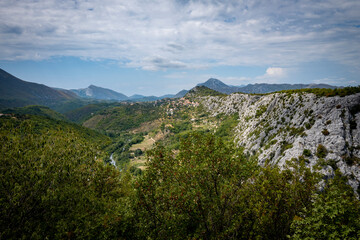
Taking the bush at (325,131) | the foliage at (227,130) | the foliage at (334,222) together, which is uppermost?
the bush at (325,131)

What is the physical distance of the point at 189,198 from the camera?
1683 cm

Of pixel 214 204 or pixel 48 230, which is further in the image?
pixel 214 204

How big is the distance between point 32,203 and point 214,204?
59.4 feet

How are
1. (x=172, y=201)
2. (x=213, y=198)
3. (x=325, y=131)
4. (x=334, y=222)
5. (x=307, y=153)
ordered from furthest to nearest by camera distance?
(x=325, y=131)
(x=307, y=153)
(x=213, y=198)
(x=172, y=201)
(x=334, y=222)

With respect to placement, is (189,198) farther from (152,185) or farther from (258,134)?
(258,134)

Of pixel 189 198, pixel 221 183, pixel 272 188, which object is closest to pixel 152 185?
pixel 189 198

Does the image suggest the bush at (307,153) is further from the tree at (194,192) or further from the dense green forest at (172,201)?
the tree at (194,192)

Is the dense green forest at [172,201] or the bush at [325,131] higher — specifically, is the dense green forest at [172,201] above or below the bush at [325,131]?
below

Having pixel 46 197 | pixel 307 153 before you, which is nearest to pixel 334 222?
pixel 46 197

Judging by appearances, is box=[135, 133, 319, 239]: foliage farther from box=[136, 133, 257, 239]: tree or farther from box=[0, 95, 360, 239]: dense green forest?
box=[0, 95, 360, 239]: dense green forest

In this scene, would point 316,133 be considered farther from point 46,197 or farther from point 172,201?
point 46,197

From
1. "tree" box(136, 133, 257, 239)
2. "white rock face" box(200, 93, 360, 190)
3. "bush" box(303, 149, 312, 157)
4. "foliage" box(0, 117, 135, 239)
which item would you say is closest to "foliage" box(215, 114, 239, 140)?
"white rock face" box(200, 93, 360, 190)

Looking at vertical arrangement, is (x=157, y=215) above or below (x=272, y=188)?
below

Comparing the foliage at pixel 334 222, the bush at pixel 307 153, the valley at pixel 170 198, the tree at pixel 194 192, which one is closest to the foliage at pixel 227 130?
the bush at pixel 307 153
